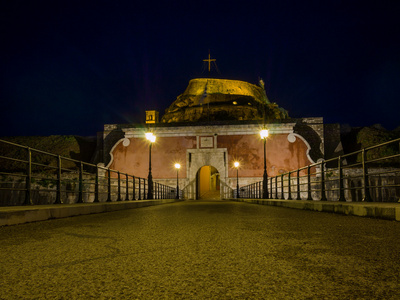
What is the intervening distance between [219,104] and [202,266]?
4443 centimetres

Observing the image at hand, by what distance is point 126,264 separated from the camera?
2186mm

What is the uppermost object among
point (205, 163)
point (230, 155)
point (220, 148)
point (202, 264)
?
point (220, 148)

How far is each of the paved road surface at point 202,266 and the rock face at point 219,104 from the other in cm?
3988

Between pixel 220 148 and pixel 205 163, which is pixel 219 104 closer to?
pixel 220 148

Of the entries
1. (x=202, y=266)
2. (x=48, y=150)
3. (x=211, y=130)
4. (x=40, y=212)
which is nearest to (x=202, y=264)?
(x=202, y=266)

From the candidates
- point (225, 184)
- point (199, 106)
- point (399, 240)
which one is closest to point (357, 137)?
point (225, 184)

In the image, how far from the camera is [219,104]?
45969mm

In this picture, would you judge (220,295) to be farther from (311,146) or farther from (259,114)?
(259,114)

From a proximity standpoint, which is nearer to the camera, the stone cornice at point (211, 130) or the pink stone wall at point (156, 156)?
the stone cornice at point (211, 130)

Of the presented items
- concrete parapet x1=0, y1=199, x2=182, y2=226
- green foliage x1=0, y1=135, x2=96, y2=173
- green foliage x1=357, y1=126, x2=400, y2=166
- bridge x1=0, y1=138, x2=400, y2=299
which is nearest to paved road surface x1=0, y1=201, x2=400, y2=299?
bridge x1=0, y1=138, x2=400, y2=299

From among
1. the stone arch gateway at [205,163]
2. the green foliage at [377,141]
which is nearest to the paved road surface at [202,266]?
the stone arch gateway at [205,163]

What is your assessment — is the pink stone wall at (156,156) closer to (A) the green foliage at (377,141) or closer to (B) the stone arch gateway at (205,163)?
(B) the stone arch gateway at (205,163)

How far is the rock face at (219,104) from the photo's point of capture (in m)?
44.0

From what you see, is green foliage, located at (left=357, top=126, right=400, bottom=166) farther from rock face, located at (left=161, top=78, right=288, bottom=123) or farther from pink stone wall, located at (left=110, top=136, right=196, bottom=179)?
rock face, located at (left=161, top=78, right=288, bottom=123)
